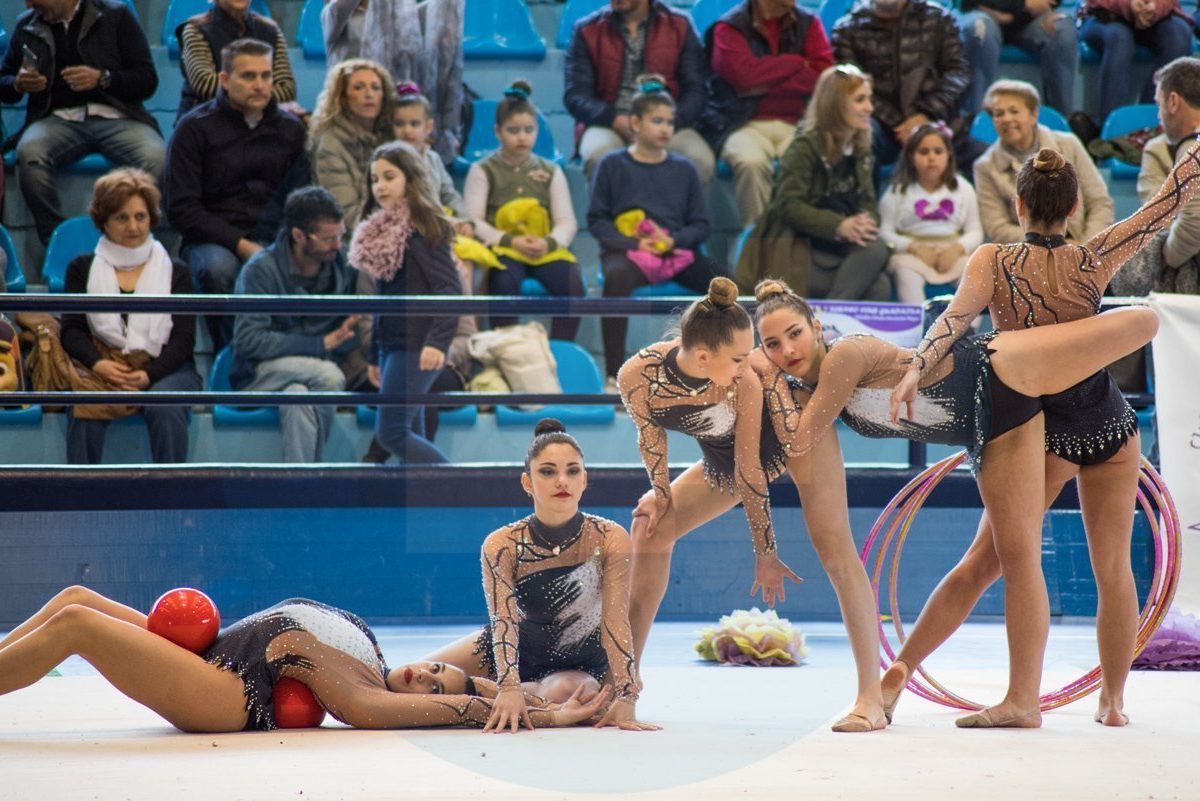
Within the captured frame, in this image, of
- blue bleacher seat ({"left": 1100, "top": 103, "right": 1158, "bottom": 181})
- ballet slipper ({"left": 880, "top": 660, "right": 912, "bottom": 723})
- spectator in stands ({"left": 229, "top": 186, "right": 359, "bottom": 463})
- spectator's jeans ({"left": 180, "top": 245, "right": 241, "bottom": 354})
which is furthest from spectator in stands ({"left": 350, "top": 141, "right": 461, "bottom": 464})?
blue bleacher seat ({"left": 1100, "top": 103, "right": 1158, "bottom": 181})

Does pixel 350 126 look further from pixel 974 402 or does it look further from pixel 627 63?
pixel 974 402

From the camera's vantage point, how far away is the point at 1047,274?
11.4ft

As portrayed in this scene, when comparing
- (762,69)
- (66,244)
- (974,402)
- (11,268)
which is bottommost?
(974,402)

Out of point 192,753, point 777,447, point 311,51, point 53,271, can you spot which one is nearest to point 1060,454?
point 777,447

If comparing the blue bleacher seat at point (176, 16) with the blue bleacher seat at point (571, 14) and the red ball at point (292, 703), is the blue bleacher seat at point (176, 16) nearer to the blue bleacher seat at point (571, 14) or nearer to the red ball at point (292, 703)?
the blue bleacher seat at point (571, 14)

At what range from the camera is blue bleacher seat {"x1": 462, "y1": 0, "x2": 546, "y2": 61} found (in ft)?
24.0

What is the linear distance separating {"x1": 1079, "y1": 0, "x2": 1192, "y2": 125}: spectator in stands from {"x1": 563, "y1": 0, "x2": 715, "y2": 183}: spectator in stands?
2.20 metres

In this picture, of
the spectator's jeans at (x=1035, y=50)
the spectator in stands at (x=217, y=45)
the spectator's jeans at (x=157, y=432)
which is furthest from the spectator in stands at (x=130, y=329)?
the spectator's jeans at (x=1035, y=50)

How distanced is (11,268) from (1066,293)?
173 inches

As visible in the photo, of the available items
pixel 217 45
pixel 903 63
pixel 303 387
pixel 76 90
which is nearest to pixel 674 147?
pixel 903 63

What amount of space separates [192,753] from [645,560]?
1263mm

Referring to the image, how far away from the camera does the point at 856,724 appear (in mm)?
3279

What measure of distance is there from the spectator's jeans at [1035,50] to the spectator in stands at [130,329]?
A: 4.00 metres

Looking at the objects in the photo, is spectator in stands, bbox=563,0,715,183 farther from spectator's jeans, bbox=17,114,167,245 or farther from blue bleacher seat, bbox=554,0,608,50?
spectator's jeans, bbox=17,114,167,245
